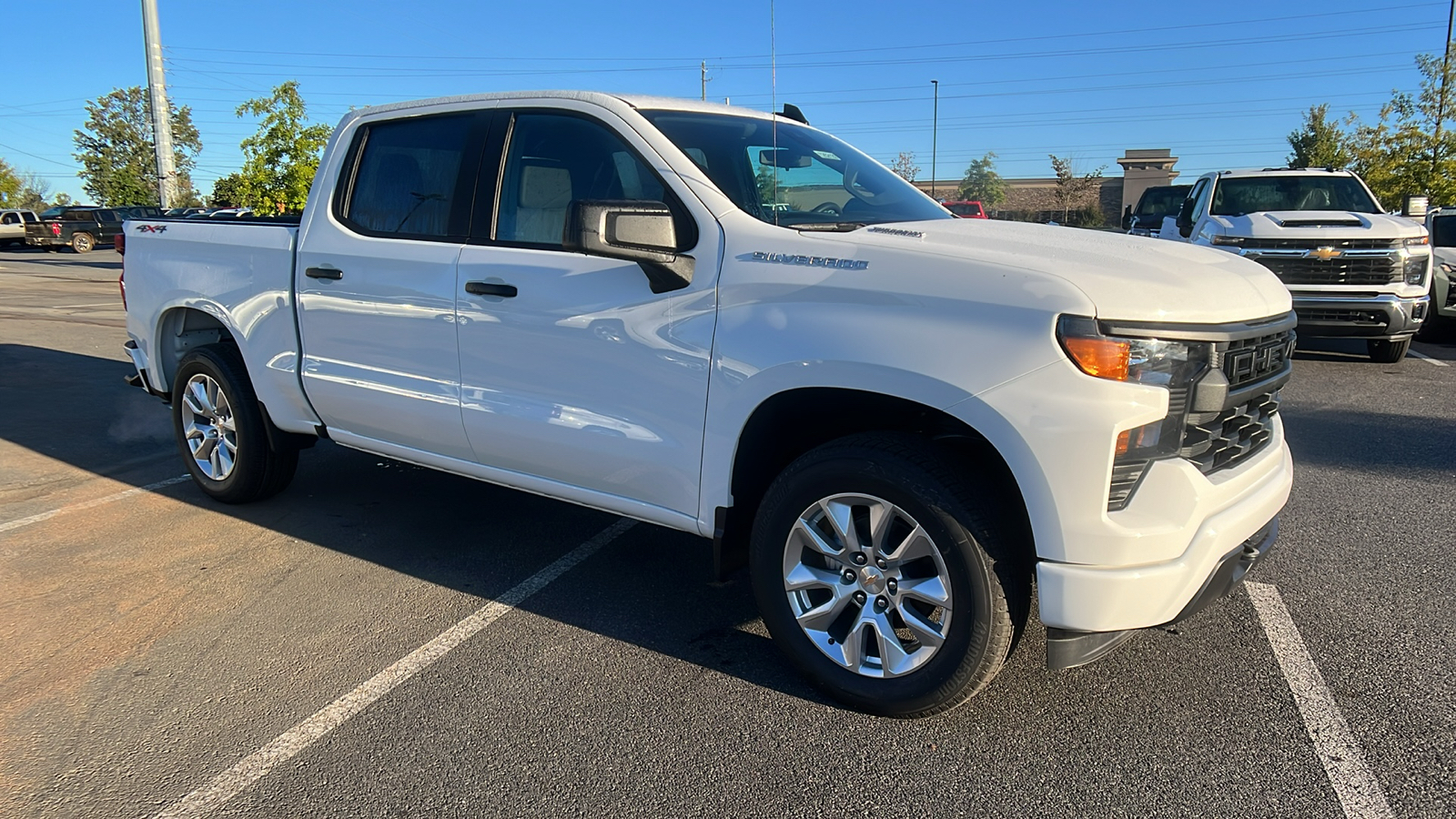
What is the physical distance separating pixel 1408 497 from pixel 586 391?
4.52 meters

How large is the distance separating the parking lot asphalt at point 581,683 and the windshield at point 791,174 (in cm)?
159

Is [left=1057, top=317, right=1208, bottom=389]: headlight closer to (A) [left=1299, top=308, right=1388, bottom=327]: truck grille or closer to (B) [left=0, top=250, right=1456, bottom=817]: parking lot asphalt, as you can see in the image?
(B) [left=0, top=250, right=1456, bottom=817]: parking lot asphalt

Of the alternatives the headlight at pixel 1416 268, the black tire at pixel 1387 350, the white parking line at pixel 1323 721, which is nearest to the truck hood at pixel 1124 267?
the white parking line at pixel 1323 721

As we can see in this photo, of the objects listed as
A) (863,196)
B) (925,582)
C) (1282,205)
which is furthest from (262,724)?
(1282,205)

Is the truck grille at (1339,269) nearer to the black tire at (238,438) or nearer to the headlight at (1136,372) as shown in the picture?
the headlight at (1136,372)

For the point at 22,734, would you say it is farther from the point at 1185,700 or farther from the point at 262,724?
the point at 1185,700

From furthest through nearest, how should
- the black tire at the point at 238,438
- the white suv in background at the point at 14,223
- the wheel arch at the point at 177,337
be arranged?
the white suv in background at the point at 14,223 < the wheel arch at the point at 177,337 < the black tire at the point at 238,438

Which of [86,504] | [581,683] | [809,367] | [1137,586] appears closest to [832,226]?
[809,367]

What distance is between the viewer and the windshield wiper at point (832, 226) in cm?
330

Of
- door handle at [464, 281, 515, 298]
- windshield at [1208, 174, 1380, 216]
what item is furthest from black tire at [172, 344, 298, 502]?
windshield at [1208, 174, 1380, 216]

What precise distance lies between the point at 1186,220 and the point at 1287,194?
1.02m

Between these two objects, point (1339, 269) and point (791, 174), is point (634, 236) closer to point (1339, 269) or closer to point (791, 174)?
point (791, 174)

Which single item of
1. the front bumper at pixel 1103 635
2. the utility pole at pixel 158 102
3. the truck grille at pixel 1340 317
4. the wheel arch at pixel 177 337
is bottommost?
the front bumper at pixel 1103 635

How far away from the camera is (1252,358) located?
294cm
